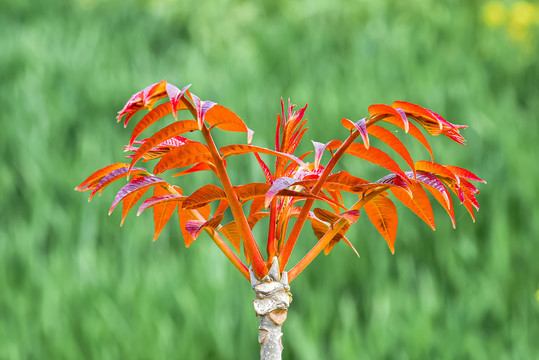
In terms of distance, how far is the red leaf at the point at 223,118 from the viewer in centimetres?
21

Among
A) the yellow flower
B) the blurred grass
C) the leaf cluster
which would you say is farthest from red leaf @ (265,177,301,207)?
the yellow flower

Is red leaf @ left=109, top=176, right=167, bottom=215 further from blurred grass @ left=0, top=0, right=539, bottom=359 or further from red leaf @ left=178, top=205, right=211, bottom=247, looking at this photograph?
blurred grass @ left=0, top=0, right=539, bottom=359


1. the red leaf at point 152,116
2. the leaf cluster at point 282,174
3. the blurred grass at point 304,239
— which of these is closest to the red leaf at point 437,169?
the leaf cluster at point 282,174

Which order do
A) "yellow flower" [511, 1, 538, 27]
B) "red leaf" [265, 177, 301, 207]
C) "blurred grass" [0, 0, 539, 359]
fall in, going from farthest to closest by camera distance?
"yellow flower" [511, 1, 538, 27] → "blurred grass" [0, 0, 539, 359] → "red leaf" [265, 177, 301, 207]

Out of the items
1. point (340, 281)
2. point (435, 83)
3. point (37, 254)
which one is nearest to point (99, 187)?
point (340, 281)

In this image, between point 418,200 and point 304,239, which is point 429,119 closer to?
point 418,200

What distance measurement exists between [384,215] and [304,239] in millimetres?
1117

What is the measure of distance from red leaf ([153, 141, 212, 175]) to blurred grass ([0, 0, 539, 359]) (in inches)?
16.2

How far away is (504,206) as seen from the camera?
1474 mm

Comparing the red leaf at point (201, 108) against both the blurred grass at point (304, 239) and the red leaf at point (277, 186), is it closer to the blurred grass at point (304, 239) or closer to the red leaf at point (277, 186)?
the red leaf at point (277, 186)

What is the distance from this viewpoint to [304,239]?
137 centimetres

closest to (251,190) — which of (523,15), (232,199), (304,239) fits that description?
(232,199)

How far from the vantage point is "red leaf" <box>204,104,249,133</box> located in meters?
0.21

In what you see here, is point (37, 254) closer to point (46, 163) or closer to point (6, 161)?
point (46, 163)
